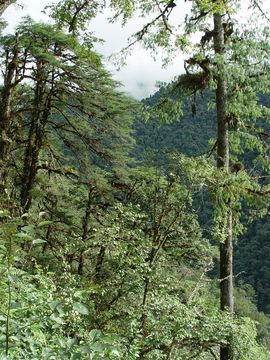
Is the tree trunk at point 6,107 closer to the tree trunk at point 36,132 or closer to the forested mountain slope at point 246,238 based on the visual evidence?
the tree trunk at point 36,132

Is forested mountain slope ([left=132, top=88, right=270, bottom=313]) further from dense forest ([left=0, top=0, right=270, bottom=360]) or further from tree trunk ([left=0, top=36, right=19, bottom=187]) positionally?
tree trunk ([left=0, top=36, right=19, bottom=187])

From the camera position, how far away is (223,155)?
9.75 m

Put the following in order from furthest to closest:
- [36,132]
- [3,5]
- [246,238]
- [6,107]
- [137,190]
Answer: [246,238] < [36,132] < [6,107] < [137,190] < [3,5]

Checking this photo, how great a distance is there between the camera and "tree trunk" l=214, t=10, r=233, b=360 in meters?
9.13

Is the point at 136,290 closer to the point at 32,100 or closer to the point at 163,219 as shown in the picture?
the point at 163,219

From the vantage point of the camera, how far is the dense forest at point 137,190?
620 cm

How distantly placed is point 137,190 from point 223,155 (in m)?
1.96

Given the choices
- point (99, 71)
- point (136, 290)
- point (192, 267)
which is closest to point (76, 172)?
point (99, 71)

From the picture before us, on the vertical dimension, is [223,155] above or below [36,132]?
below

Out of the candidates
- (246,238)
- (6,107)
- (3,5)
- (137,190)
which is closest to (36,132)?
(6,107)

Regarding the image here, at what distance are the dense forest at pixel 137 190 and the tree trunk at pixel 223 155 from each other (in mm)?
23

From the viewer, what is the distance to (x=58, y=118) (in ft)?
50.4

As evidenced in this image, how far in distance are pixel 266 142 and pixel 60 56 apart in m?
6.36

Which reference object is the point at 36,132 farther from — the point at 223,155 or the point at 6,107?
the point at 223,155
